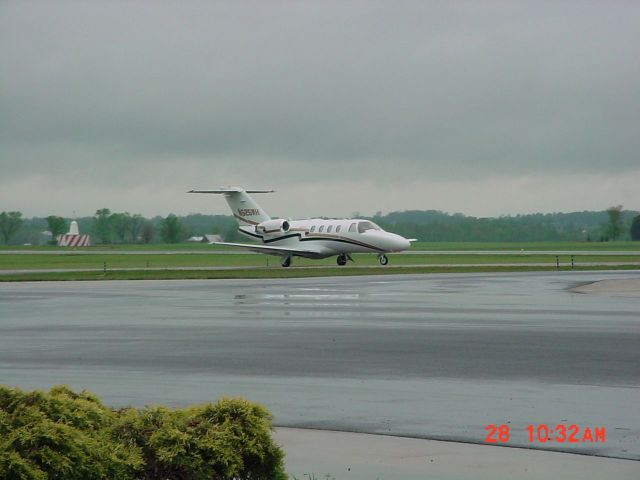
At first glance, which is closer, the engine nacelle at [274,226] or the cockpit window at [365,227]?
the cockpit window at [365,227]

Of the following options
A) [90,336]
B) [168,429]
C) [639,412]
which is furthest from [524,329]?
[168,429]

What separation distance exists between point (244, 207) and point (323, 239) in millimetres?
8828

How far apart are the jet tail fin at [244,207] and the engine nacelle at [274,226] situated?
3.15 meters

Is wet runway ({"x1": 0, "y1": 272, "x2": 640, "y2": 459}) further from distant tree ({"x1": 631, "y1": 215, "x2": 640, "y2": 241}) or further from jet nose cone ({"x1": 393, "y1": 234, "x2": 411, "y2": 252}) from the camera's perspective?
distant tree ({"x1": 631, "y1": 215, "x2": 640, "y2": 241})

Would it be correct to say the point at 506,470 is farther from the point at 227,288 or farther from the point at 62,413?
the point at 227,288

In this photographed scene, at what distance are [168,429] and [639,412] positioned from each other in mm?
6068

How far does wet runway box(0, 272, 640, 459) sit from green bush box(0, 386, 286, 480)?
10.1 ft

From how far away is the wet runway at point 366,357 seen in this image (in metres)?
11.2

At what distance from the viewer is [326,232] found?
214 feet

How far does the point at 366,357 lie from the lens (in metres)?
16.8
